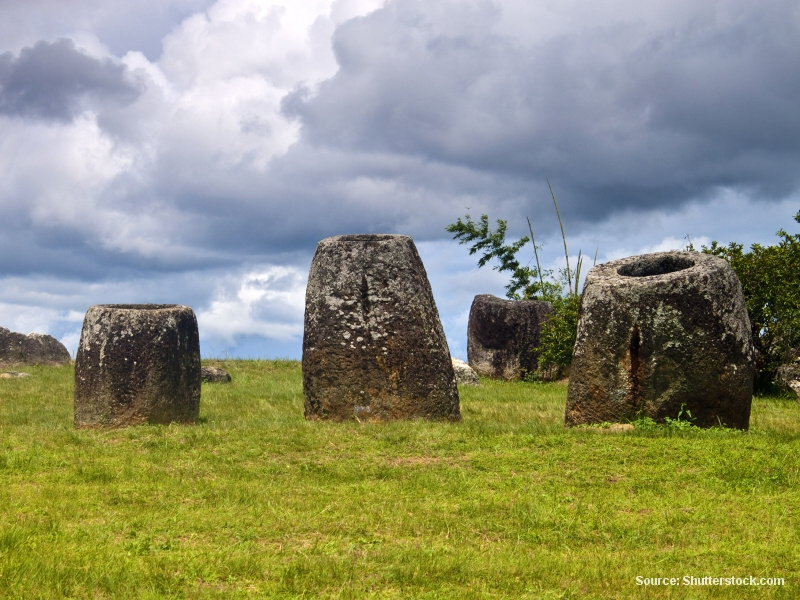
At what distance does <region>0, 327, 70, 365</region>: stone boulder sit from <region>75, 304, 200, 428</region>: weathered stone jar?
60.1 ft

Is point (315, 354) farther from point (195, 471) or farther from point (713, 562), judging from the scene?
point (713, 562)

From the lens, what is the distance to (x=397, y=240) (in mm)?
15164

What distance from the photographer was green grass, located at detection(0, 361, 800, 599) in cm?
722

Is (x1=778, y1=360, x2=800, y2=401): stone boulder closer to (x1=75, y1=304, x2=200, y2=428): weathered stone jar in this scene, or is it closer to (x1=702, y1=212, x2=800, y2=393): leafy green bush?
(x1=702, y1=212, x2=800, y2=393): leafy green bush

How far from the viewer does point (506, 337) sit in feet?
98.1

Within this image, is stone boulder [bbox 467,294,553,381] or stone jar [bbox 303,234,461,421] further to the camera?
stone boulder [bbox 467,294,553,381]

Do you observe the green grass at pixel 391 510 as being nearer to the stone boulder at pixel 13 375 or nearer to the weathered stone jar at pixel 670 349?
the weathered stone jar at pixel 670 349

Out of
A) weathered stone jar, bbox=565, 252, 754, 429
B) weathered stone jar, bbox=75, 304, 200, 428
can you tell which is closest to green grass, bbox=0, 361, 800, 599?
weathered stone jar, bbox=565, 252, 754, 429

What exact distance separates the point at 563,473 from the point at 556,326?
17.4 m

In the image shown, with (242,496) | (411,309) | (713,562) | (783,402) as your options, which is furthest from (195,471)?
(783,402)

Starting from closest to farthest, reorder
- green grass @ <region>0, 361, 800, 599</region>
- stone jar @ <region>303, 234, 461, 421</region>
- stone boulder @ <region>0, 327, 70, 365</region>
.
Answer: green grass @ <region>0, 361, 800, 599</region>, stone jar @ <region>303, 234, 461, 421</region>, stone boulder @ <region>0, 327, 70, 365</region>

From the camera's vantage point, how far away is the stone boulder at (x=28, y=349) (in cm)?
3161

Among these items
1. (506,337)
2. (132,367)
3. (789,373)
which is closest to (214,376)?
(506,337)

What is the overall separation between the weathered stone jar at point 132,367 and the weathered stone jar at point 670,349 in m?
6.62
